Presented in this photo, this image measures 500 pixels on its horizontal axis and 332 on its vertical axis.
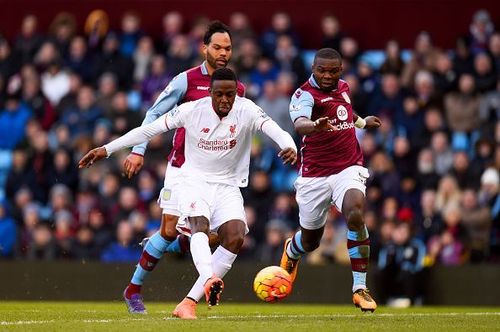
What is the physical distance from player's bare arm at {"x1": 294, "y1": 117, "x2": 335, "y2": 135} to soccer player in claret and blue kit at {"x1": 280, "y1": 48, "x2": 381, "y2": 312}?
15mm

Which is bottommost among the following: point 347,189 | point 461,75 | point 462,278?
point 462,278

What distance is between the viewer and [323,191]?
13.3 metres

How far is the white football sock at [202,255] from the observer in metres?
11.4

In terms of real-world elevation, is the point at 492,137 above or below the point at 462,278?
above

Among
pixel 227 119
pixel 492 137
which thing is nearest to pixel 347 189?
pixel 227 119

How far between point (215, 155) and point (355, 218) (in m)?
1.53

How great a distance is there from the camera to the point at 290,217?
19391 mm

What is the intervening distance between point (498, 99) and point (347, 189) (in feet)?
25.5

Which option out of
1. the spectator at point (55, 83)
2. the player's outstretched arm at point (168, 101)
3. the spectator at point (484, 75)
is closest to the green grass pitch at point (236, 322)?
the player's outstretched arm at point (168, 101)

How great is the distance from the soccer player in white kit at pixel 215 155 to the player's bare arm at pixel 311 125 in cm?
28

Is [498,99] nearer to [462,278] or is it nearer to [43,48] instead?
[462,278]

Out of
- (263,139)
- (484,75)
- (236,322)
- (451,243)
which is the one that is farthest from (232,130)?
(484,75)

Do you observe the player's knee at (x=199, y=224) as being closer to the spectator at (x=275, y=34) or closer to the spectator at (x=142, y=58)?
the spectator at (x=275, y=34)

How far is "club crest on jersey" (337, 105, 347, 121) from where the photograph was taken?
1302 cm
